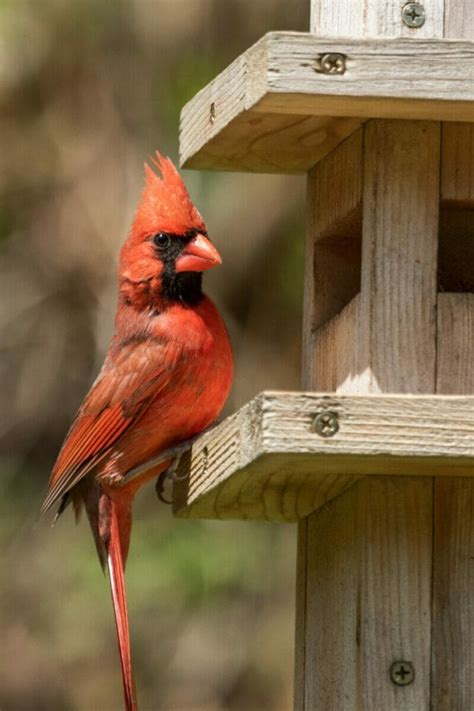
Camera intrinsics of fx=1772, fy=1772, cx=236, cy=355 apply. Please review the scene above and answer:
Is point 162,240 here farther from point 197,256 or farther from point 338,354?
point 338,354

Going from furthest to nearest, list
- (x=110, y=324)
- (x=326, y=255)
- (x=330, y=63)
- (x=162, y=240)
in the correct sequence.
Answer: (x=110, y=324), (x=162, y=240), (x=326, y=255), (x=330, y=63)

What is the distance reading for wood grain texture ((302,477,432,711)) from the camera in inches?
105

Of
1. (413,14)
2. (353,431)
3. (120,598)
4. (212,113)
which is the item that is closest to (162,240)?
(212,113)

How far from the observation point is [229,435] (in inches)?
103

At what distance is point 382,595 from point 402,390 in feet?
1.03

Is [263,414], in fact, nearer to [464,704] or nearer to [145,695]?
[464,704]

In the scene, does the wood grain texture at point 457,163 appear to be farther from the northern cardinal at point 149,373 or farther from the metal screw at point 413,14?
the northern cardinal at point 149,373

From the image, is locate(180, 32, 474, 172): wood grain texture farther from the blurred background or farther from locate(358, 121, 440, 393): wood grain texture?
the blurred background

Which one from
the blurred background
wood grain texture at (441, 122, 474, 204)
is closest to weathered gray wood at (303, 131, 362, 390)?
wood grain texture at (441, 122, 474, 204)

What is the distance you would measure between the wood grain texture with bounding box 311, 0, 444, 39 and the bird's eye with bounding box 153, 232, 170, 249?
0.65m

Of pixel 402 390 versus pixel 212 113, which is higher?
pixel 212 113

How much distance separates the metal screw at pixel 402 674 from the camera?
2668mm

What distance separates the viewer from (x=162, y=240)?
341cm

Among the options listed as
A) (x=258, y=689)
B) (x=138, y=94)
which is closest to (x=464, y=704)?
(x=258, y=689)
